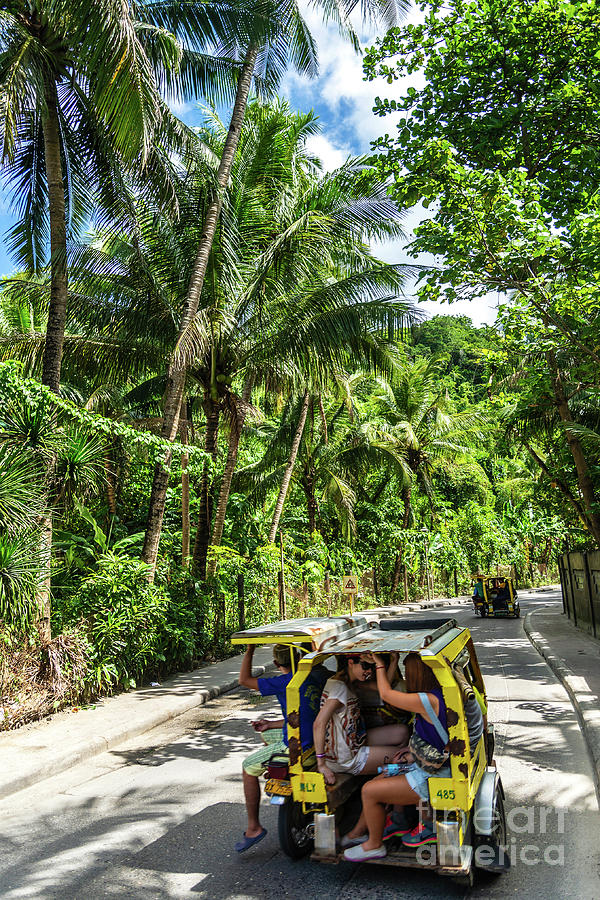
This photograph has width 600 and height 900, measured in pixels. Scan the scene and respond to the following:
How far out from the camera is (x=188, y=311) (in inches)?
480

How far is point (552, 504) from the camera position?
2206cm

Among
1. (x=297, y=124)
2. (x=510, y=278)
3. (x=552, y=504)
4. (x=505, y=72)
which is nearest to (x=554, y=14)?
(x=505, y=72)

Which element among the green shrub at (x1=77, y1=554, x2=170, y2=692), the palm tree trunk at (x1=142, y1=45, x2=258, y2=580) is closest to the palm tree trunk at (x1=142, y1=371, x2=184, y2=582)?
the palm tree trunk at (x1=142, y1=45, x2=258, y2=580)

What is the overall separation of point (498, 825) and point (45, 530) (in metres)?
7.41

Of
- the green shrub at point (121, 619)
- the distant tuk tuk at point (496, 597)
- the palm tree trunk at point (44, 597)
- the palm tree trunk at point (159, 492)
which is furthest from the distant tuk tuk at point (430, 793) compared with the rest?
the distant tuk tuk at point (496, 597)

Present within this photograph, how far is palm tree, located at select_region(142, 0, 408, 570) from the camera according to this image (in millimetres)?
12062

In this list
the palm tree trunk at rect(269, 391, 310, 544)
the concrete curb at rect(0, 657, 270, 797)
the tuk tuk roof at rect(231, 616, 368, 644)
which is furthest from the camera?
the palm tree trunk at rect(269, 391, 310, 544)

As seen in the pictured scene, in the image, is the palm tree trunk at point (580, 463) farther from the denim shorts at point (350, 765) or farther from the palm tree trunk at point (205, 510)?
the denim shorts at point (350, 765)

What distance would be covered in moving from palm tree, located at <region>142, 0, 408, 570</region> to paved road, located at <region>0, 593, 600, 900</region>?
4517mm

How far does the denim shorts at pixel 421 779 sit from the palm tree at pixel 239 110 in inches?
309

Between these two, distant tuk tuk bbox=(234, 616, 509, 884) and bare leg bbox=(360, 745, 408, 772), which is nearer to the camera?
distant tuk tuk bbox=(234, 616, 509, 884)

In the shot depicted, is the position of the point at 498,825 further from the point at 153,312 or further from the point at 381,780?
the point at 153,312

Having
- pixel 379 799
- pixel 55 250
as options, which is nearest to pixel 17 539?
pixel 55 250

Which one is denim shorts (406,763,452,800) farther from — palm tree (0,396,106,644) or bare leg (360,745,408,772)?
palm tree (0,396,106,644)
